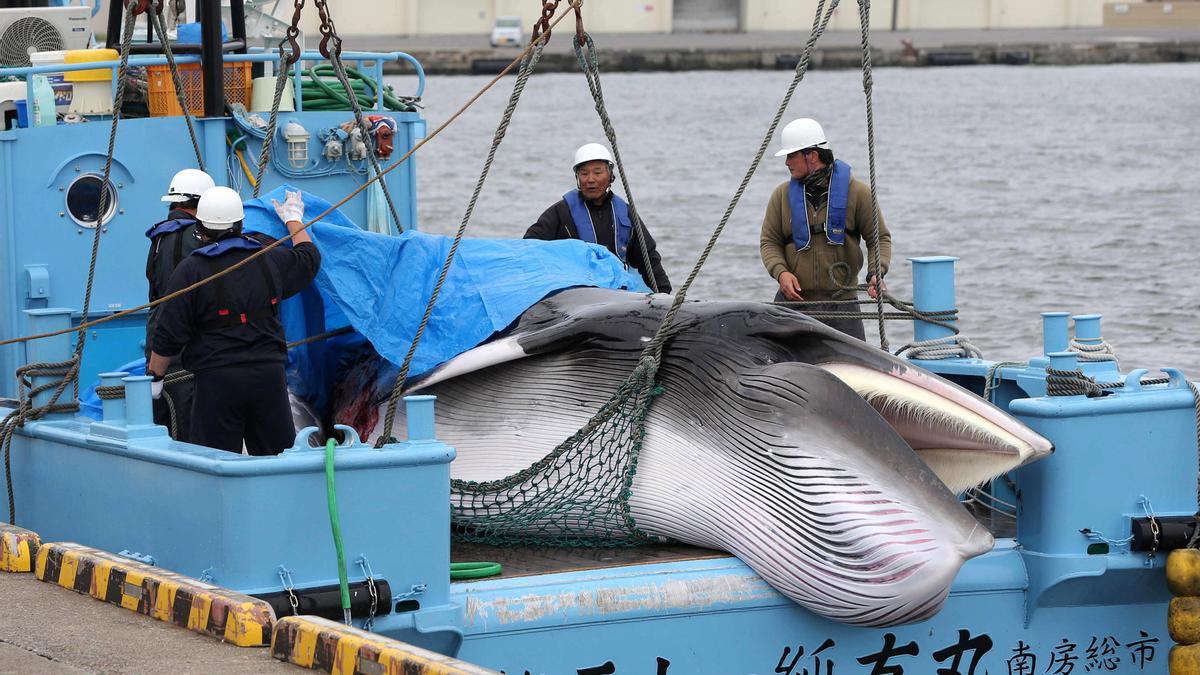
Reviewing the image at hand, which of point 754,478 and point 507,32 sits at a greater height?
point 507,32

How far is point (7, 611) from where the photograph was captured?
6.33 meters

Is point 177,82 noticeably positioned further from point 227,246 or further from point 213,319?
point 213,319

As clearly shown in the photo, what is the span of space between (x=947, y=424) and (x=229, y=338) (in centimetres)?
297

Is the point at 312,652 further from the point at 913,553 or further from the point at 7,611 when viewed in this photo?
the point at 913,553

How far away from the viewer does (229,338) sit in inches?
297

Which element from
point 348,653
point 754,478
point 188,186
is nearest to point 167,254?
point 188,186

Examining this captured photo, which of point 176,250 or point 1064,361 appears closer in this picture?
point 1064,361

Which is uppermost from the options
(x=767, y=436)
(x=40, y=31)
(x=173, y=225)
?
(x=40, y=31)

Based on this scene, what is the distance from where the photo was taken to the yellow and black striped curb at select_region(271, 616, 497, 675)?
530cm

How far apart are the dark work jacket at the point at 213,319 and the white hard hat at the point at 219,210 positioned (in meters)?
0.15

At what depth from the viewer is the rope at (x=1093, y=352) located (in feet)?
25.8

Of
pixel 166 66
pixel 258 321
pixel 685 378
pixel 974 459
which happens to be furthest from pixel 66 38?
pixel 974 459

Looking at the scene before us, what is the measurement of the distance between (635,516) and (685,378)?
0.62 m

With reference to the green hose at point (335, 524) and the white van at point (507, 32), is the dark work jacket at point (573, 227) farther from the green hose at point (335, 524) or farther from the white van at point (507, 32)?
the white van at point (507, 32)
